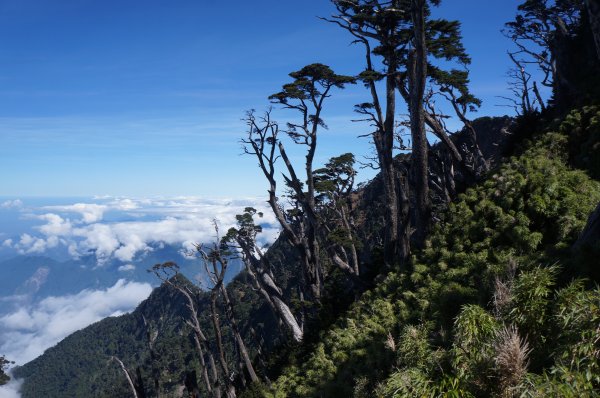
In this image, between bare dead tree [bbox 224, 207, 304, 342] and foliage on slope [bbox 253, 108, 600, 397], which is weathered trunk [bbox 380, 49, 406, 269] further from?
bare dead tree [bbox 224, 207, 304, 342]

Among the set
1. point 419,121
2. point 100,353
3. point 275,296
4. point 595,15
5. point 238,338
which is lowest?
point 100,353

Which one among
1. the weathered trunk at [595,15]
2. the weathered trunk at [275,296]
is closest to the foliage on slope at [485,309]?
the weathered trunk at [595,15]

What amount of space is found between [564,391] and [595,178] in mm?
9094

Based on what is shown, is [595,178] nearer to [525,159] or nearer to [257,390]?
[525,159]

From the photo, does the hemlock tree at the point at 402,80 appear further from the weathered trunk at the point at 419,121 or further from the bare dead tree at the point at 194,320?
the bare dead tree at the point at 194,320

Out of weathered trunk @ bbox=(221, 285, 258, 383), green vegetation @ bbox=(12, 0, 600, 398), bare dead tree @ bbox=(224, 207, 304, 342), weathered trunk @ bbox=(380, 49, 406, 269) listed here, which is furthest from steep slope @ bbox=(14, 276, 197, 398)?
weathered trunk @ bbox=(380, 49, 406, 269)

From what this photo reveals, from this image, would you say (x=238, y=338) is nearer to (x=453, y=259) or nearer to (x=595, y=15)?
(x=453, y=259)

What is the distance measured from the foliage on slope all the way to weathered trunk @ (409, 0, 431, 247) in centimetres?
86

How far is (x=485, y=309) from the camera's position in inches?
307

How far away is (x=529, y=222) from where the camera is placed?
10.3m

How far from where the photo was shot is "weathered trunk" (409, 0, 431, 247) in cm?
1138

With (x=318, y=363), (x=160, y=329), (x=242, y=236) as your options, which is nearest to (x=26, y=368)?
(x=160, y=329)

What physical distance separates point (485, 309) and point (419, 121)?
6758 millimetres

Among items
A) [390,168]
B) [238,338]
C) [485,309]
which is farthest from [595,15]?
[238,338]
